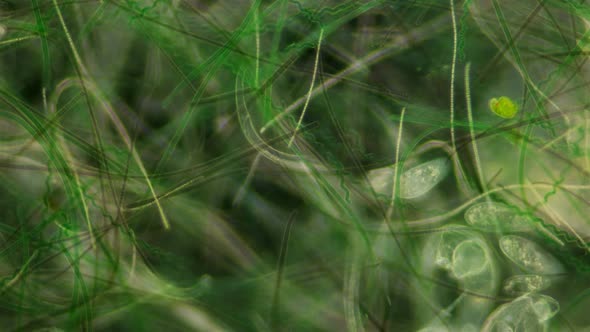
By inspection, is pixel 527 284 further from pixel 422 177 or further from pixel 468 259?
pixel 422 177

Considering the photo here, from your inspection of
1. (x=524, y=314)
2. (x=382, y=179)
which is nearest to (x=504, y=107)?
(x=382, y=179)

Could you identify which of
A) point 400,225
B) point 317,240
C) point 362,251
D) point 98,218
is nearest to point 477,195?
point 400,225

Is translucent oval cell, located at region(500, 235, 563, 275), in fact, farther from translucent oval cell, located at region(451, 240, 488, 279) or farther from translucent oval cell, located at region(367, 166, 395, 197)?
translucent oval cell, located at region(367, 166, 395, 197)

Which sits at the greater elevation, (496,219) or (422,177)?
(422,177)

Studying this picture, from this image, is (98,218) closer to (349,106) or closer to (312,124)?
(312,124)

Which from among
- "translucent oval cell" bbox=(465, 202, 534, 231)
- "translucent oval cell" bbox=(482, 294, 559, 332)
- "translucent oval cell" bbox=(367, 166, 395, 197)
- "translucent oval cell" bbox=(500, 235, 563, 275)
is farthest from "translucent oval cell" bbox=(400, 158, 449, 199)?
"translucent oval cell" bbox=(482, 294, 559, 332)

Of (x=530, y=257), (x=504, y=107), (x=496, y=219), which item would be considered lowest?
(x=530, y=257)

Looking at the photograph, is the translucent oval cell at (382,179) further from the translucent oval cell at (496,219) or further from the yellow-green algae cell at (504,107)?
the yellow-green algae cell at (504,107)

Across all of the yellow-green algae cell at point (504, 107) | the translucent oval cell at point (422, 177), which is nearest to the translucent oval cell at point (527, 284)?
the translucent oval cell at point (422, 177)
